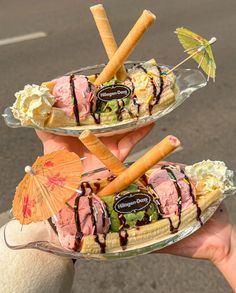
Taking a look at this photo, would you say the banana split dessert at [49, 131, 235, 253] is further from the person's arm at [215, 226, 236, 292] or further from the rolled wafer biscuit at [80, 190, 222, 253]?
the person's arm at [215, 226, 236, 292]

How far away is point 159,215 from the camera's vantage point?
193 cm

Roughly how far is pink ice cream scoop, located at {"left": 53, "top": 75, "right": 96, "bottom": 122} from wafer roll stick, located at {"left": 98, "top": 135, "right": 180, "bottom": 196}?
29.9 inches

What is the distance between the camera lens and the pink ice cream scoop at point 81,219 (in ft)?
5.74

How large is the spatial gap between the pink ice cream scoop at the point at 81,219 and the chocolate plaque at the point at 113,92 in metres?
0.86

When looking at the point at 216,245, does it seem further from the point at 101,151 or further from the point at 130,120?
the point at 130,120

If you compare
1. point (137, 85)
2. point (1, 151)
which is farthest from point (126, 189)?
point (1, 151)

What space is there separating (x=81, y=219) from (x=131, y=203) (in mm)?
208

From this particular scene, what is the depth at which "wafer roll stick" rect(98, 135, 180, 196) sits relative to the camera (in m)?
1.73

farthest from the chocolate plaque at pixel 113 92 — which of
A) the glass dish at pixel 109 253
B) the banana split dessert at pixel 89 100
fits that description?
the glass dish at pixel 109 253

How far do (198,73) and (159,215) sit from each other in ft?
3.69

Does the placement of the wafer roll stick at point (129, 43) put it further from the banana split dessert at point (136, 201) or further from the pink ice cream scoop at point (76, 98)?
the banana split dessert at point (136, 201)

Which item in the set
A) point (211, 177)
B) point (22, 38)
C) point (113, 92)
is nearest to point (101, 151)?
point (211, 177)

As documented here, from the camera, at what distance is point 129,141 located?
2.38m

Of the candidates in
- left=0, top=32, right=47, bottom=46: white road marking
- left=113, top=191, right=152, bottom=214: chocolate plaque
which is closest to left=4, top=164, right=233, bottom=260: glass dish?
left=113, top=191, right=152, bottom=214: chocolate plaque
